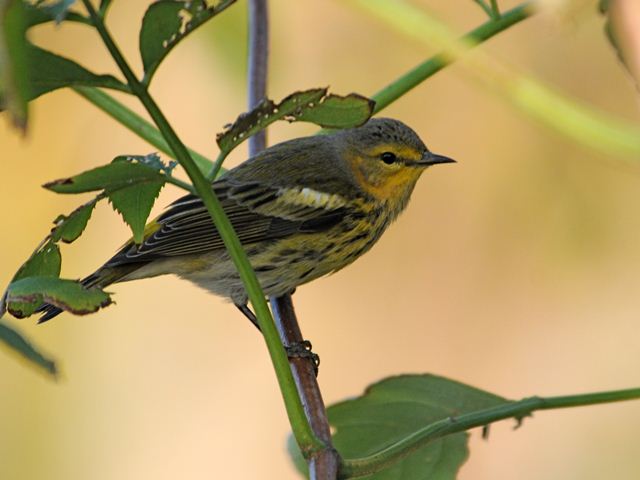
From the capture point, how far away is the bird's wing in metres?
2.96

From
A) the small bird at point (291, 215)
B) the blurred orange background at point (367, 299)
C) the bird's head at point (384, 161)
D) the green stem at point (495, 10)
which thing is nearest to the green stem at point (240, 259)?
the green stem at point (495, 10)

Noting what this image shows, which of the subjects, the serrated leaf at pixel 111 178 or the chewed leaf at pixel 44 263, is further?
the chewed leaf at pixel 44 263

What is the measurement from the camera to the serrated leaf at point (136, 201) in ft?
4.44

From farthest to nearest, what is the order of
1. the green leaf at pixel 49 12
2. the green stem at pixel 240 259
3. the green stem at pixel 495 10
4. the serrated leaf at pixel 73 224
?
the green stem at pixel 495 10 → the serrated leaf at pixel 73 224 → the green stem at pixel 240 259 → the green leaf at pixel 49 12

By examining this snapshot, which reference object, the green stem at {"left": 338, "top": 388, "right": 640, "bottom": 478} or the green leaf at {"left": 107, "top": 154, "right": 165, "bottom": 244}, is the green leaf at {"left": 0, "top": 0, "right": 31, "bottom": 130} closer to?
the green leaf at {"left": 107, "top": 154, "right": 165, "bottom": 244}

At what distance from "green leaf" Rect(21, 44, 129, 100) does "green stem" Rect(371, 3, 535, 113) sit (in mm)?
584

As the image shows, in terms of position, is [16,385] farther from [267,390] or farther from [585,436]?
[585,436]

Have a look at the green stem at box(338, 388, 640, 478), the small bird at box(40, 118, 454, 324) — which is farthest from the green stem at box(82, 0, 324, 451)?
the small bird at box(40, 118, 454, 324)

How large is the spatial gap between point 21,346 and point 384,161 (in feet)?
8.85

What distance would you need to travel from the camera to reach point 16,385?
15.0ft

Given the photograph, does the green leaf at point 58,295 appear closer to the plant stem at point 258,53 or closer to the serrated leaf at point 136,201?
the serrated leaf at point 136,201

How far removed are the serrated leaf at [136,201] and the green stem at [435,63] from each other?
52 centimetres

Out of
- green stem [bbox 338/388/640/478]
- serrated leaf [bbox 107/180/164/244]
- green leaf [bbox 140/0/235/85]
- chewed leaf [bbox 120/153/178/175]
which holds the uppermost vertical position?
green leaf [bbox 140/0/235/85]

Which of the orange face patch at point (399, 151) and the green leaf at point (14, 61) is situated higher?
the orange face patch at point (399, 151)
